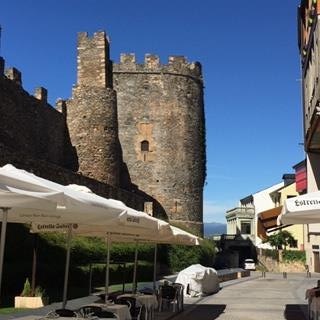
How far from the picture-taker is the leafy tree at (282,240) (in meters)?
68.1

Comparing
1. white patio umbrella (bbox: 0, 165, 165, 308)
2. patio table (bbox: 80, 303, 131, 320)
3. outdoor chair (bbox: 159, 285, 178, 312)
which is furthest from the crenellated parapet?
patio table (bbox: 80, 303, 131, 320)

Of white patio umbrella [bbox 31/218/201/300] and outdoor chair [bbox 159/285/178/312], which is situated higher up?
white patio umbrella [bbox 31/218/201/300]

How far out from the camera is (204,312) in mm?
15102

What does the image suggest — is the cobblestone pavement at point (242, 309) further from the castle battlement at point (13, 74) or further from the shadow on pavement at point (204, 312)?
the castle battlement at point (13, 74)

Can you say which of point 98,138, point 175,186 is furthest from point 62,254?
point 175,186

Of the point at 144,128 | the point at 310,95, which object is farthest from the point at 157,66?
the point at 310,95

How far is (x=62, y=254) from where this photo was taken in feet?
66.2

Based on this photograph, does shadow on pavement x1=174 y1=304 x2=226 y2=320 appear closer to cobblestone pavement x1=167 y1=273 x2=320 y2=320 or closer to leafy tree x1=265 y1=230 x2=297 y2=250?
cobblestone pavement x1=167 y1=273 x2=320 y2=320

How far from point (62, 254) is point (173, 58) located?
2806 cm

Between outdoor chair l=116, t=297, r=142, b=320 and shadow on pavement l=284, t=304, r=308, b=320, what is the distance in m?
4.01

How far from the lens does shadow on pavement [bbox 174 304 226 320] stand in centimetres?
1386

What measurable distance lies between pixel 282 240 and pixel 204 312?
5481 cm

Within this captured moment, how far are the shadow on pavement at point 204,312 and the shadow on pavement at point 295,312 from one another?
4.98 feet

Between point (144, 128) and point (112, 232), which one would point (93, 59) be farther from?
point (112, 232)
